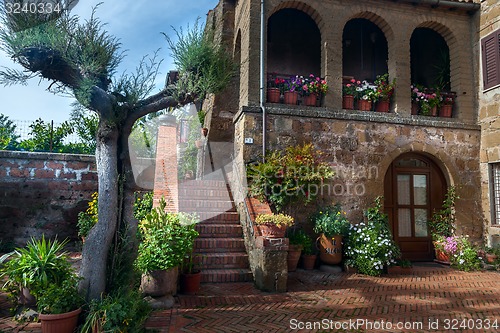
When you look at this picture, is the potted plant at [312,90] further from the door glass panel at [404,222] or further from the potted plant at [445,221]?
the potted plant at [445,221]

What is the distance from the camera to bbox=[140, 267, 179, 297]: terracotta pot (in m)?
4.29

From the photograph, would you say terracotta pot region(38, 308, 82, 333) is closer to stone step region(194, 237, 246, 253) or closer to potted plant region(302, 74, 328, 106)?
stone step region(194, 237, 246, 253)

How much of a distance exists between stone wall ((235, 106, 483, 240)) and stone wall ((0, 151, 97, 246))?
12.3ft

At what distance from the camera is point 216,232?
617 cm

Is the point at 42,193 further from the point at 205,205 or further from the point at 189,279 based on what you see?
the point at 189,279

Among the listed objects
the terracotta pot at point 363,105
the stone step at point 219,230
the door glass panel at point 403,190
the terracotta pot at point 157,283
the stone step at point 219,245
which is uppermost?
the terracotta pot at point 363,105

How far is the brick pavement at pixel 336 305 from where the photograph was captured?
3.78m

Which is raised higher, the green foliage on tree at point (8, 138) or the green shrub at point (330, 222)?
the green foliage on tree at point (8, 138)

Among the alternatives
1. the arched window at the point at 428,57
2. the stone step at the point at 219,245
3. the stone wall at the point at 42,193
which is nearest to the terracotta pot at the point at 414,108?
the arched window at the point at 428,57

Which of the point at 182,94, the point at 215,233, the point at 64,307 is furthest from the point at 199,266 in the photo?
the point at 182,94

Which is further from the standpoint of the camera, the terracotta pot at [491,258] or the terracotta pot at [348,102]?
the terracotta pot at [348,102]

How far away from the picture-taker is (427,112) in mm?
7816

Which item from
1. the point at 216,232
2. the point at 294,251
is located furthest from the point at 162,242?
the point at 294,251

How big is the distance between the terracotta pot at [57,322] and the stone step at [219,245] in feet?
8.38
